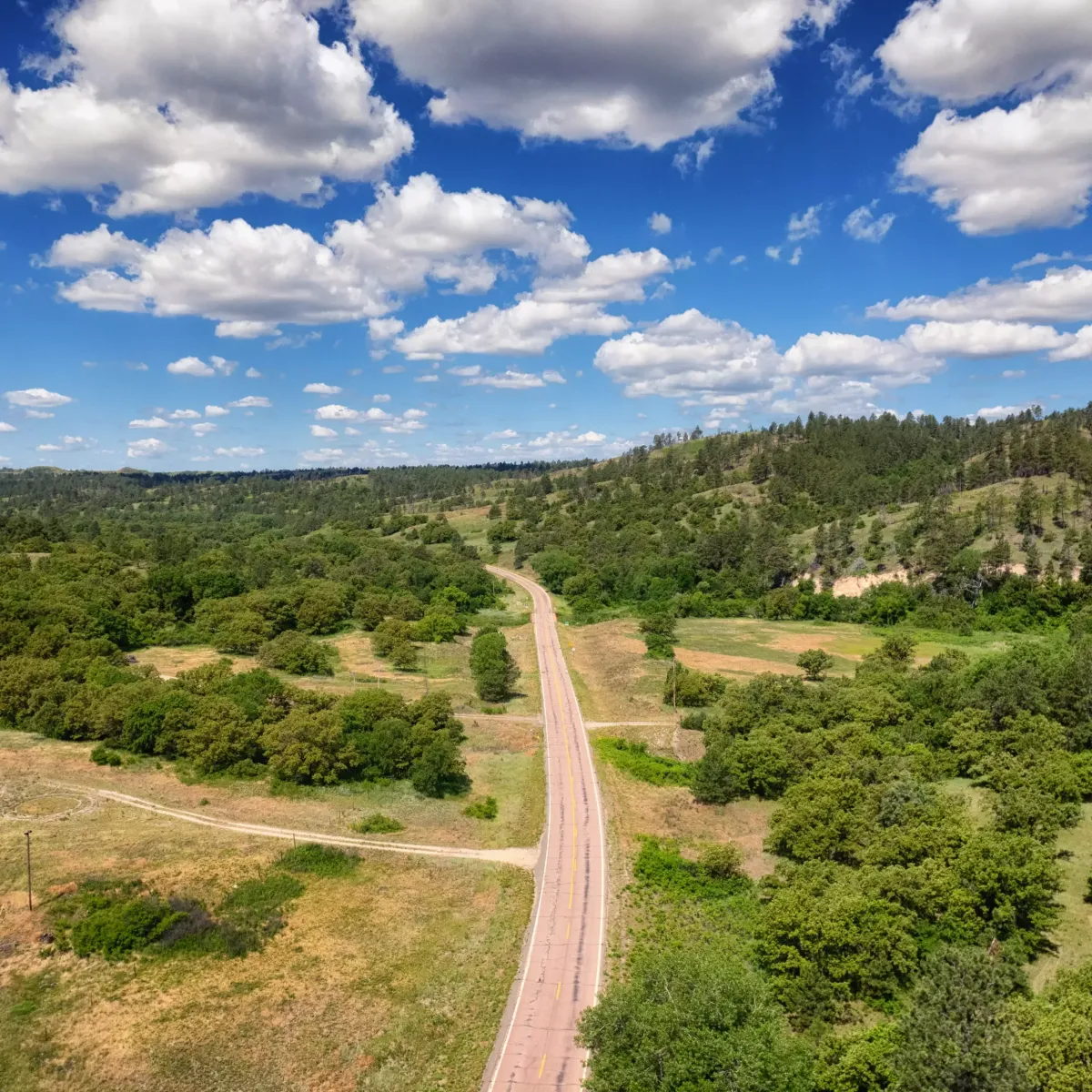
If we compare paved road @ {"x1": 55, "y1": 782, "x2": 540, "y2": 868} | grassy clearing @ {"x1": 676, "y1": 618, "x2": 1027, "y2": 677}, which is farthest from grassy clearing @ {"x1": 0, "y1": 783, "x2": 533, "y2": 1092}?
grassy clearing @ {"x1": 676, "y1": 618, "x2": 1027, "y2": 677}

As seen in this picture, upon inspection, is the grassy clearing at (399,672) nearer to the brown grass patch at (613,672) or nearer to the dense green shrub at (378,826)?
the brown grass patch at (613,672)


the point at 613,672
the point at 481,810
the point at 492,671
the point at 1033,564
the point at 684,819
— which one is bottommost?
the point at 684,819

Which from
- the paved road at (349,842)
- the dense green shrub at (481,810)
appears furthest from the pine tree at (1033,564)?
the paved road at (349,842)

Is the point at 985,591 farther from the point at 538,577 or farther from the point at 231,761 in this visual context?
the point at 231,761

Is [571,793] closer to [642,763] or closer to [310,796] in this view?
[642,763]

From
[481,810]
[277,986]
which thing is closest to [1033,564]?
[481,810]

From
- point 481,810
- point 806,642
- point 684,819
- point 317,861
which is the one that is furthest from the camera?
point 806,642
